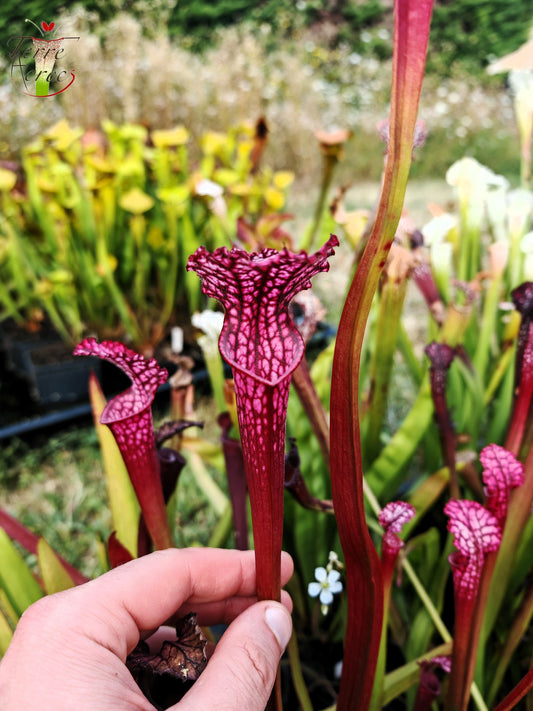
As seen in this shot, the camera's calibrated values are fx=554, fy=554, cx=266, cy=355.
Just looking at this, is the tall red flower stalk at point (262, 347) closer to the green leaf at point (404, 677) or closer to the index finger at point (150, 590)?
the index finger at point (150, 590)

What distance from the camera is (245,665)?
43 cm

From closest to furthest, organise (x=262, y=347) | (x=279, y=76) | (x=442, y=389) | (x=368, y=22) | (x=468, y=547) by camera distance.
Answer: (x=262, y=347) < (x=468, y=547) < (x=442, y=389) < (x=279, y=76) < (x=368, y=22)

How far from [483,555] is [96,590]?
36 cm

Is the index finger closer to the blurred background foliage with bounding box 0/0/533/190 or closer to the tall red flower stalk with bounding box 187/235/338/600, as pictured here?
the tall red flower stalk with bounding box 187/235/338/600

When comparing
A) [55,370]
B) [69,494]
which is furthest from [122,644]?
[55,370]

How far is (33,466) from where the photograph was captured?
1.72 m

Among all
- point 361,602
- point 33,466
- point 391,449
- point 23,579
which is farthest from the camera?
point 33,466

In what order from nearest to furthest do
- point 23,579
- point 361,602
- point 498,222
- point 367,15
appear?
point 361,602
point 23,579
point 498,222
point 367,15

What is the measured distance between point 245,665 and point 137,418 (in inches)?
8.8

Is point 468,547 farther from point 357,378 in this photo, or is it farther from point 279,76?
point 279,76

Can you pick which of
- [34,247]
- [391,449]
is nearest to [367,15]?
[34,247]

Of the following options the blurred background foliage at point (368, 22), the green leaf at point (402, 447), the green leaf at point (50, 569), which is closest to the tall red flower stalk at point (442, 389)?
the green leaf at point (402, 447)

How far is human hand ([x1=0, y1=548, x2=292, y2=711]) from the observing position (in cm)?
39

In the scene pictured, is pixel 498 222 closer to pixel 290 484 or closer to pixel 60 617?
pixel 290 484
